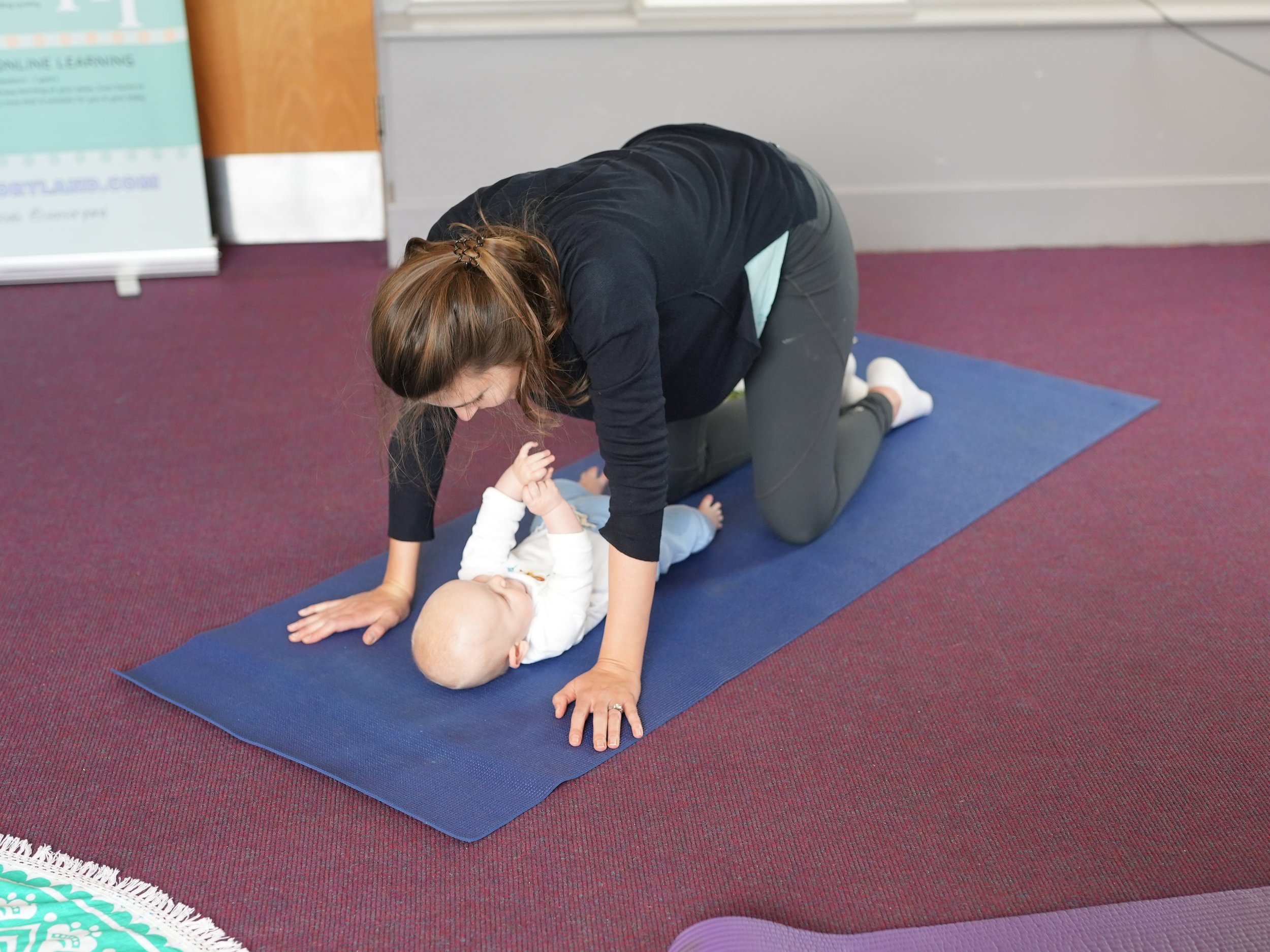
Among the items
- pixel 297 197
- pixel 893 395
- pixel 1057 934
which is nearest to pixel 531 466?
pixel 1057 934

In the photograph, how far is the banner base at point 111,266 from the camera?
3309 mm

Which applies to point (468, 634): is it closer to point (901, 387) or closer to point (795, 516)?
point (795, 516)

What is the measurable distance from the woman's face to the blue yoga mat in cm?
48

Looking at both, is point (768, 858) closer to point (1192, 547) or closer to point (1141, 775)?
point (1141, 775)

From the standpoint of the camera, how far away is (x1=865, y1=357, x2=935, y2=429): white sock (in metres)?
2.51

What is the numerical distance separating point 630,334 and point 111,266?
2.51 meters

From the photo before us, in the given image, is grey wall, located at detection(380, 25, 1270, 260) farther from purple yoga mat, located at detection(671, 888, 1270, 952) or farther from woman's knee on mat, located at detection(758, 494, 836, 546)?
purple yoga mat, located at detection(671, 888, 1270, 952)

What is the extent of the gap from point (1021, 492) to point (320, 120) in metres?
2.48

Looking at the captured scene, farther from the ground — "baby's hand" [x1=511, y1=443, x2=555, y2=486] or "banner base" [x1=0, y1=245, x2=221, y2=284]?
"baby's hand" [x1=511, y1=443, x2=555, y2=486]

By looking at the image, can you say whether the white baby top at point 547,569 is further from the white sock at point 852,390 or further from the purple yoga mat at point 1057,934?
the white sock at point 852,390

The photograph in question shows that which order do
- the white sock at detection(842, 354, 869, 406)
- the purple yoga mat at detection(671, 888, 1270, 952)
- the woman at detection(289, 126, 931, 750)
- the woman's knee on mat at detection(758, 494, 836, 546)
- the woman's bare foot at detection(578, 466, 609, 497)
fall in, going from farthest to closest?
the white sock at detection(842, 354, 869, 406), the woman's bare foot at detection(578, 466, 609, 497), the woman's knee on mat at detection(758, 494, 836, 546), the woman at detection(289, 126, 931, 750), the purple yoga mat at detection(671, 888, 1270, 952)

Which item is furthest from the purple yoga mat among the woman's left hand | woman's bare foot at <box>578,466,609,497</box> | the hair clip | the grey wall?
the grey wall

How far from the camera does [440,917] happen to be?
1.34 meters

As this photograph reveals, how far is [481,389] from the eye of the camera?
4.68ft
